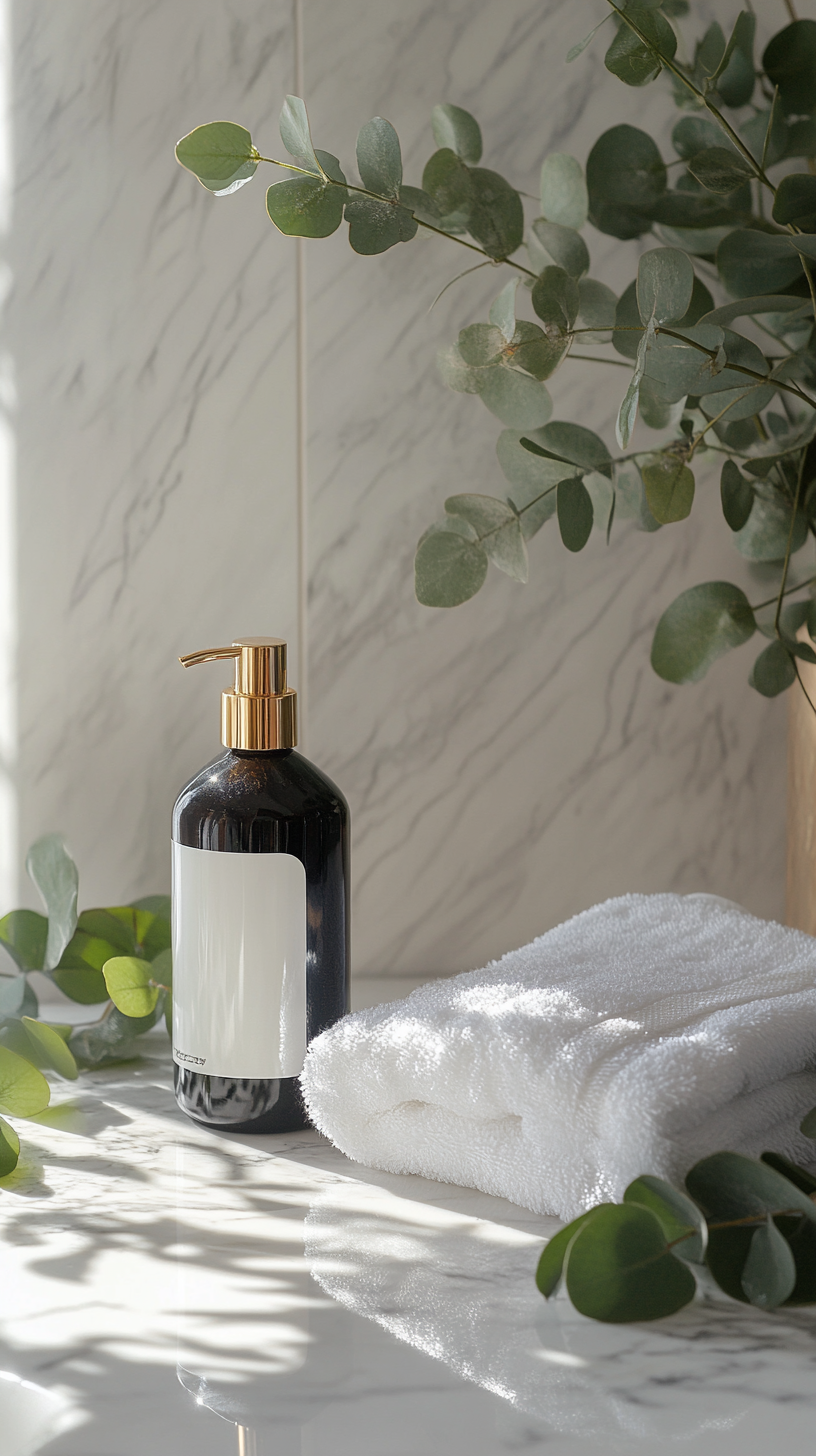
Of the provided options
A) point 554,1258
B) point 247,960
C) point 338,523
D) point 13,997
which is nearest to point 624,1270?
point 554,1258

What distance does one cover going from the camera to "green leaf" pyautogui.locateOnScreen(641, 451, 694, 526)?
62cm

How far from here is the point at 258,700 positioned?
69cm

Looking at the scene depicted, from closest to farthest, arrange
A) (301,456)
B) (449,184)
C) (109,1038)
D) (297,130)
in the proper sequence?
(297,130) < (449,184) < (109,1038) < (301,456)

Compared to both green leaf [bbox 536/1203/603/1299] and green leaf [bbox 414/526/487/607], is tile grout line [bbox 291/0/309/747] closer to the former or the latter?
green leaf [bbox 414/526/487/607]

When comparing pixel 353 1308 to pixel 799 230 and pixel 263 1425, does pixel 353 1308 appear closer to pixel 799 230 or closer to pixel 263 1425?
pixel 263 1425

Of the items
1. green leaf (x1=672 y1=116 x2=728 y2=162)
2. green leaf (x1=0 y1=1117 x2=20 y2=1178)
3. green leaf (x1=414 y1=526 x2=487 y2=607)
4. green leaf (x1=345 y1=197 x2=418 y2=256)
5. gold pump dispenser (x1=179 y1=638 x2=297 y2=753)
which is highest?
green leaf (x1=672 y1=116 x2=728 y2=162)

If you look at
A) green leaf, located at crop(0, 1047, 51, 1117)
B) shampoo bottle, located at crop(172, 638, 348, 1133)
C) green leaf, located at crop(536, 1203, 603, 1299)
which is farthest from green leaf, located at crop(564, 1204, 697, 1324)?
green leaf, located at crop(0, 1047, 51, 1117)

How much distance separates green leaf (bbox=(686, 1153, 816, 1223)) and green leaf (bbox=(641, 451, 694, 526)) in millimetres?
292

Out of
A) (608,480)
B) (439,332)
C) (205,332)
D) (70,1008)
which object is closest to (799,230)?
(608,480)

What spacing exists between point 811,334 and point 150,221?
1.55 ft

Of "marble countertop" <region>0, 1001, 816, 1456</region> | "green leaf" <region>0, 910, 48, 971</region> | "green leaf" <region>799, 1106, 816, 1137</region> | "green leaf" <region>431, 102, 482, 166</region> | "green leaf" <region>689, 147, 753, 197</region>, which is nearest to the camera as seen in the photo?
"marble countertop" <region>0, 1001, 816, 1456</region>

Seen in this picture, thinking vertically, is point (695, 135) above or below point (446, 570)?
above

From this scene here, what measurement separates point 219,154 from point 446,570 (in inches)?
9.2

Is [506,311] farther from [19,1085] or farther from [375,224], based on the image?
[19,1085]
